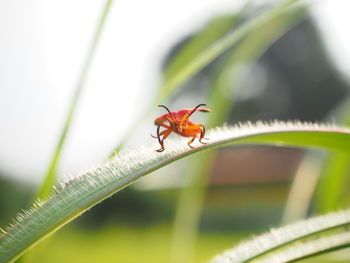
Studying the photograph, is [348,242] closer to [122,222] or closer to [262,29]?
[262,29]

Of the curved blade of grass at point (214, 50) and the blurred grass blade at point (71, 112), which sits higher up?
the curved blade of grass at point (214, 50)

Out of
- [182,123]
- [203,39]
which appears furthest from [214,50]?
[203,39]

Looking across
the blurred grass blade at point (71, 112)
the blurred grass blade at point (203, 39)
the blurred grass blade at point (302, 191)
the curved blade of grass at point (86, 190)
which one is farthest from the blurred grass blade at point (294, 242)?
the blurred grass blade at point (302, 191)

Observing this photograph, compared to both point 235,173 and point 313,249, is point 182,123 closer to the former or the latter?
point 313,249

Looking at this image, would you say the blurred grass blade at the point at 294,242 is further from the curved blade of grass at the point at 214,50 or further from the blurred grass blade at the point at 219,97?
the blurred grass blade at the point at 219,97

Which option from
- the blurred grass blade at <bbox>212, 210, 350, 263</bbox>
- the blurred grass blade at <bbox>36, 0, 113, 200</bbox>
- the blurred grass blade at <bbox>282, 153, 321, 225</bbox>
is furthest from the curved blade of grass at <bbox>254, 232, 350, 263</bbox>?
the blurred grass blade at <bbox>282, 153, 321, 225</bbox>

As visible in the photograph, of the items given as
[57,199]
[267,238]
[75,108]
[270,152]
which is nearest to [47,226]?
[57,199]
